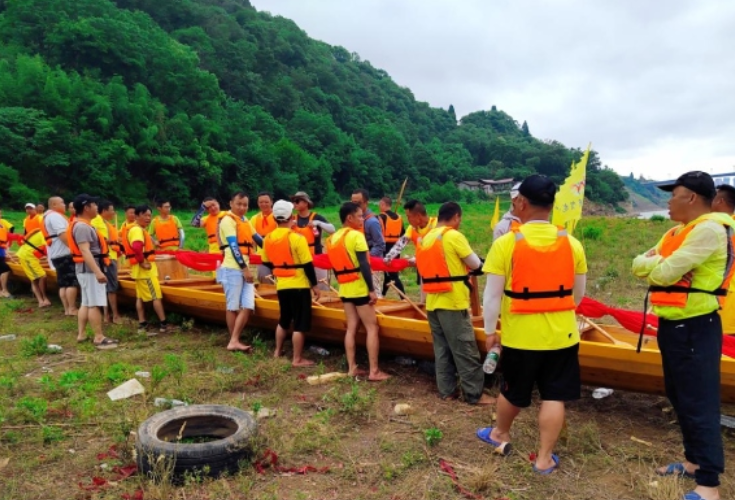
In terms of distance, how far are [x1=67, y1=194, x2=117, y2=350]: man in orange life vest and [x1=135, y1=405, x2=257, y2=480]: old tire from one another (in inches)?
128

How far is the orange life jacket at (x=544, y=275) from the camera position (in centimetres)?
322

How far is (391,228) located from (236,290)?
3.28 m

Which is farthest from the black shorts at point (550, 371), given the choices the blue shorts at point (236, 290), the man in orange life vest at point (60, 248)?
the man in orange life vest at point (60, 248)

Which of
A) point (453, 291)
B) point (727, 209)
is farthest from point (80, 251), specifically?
point (727, 209)

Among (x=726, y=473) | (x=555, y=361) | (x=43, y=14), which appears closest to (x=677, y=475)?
(x=726, y=473)

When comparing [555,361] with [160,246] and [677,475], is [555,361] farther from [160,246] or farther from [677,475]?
[160,246]

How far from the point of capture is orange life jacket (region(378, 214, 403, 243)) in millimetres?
8805

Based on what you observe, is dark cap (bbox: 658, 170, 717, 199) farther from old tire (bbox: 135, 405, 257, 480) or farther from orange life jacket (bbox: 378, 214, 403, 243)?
orange life jacket (bbox: 378, 214, 403, 243)

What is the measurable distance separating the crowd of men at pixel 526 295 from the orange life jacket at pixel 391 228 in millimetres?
2244

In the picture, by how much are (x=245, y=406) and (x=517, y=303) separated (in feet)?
8.86

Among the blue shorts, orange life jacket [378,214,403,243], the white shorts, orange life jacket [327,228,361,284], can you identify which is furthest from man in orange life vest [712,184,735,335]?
the white shorts

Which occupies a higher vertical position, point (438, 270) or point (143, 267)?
point (438, 270)

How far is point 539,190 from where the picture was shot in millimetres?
3242

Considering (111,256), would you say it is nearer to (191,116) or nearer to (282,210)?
(282,210)
